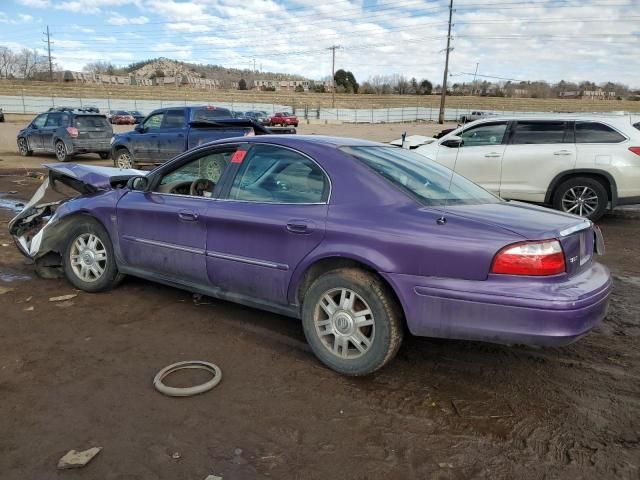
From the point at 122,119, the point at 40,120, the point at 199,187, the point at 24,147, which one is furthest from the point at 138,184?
the point at 122,119

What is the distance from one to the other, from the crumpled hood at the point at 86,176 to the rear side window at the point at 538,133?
6382 mm

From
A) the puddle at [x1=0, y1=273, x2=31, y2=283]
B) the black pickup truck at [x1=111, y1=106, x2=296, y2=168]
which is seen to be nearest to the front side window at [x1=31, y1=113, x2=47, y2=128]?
the black pickup truck at [x1=111, y1=106, x2=296, y2=168]

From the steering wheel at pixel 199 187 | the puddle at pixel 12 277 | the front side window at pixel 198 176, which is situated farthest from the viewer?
the puddle at pixel 12 277

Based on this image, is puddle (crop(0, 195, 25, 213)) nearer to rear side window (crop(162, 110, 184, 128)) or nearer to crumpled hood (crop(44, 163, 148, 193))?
crumpled hood (crop(44, 163, 148, 193))

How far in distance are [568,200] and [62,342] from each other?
7.66 metres

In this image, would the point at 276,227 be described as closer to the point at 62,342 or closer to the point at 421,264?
the point at 421,264

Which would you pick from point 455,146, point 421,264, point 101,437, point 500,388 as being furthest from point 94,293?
point 455,146

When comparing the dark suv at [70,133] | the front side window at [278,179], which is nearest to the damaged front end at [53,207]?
the front side window at [278,179]

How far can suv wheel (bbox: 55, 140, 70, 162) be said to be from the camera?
56.9ft

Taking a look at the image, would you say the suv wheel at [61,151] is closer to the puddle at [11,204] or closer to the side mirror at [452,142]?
the puddle at [11,204]

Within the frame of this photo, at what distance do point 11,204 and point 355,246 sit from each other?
894 cm

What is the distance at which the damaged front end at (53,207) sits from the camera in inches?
203

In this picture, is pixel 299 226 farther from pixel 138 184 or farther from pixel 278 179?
pixel 138 184

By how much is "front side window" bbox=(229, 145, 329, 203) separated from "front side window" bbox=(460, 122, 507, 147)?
5996mm
